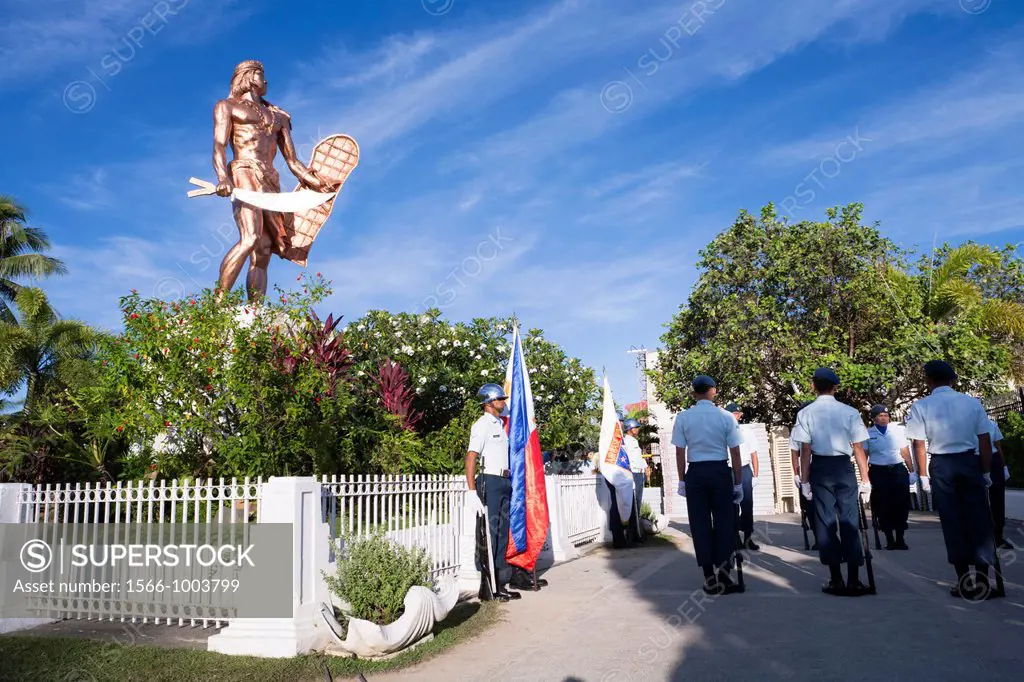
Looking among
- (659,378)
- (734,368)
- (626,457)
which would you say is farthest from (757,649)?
(659,378)

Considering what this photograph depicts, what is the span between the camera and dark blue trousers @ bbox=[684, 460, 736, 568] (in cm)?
664

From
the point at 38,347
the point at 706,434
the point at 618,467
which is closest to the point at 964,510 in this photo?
the point at 706,434

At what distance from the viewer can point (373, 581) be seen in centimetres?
543

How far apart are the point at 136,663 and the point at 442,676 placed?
80.1 inches

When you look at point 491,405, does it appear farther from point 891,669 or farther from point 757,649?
point 891,669

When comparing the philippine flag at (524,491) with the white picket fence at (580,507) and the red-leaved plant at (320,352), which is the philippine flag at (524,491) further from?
the red-leaved plant at (320,352)

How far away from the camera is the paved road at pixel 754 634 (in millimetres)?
4277

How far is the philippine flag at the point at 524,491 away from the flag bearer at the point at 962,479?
3.45 meters

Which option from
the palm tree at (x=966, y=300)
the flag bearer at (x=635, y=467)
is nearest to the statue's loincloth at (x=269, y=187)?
the flag bearer at (x=635, y=467)

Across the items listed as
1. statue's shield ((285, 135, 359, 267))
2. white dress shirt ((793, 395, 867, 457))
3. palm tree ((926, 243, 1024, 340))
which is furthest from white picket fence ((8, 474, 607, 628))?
palm tree ((926, 243, 1024, 340))

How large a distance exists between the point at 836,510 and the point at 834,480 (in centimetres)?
25

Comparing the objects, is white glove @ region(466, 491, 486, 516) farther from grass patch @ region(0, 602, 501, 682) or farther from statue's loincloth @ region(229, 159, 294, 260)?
statue's loincloth @ region(229, 159, 294, 260)

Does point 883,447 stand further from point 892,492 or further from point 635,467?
point 635,467

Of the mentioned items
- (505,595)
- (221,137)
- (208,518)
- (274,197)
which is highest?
(221,137)
